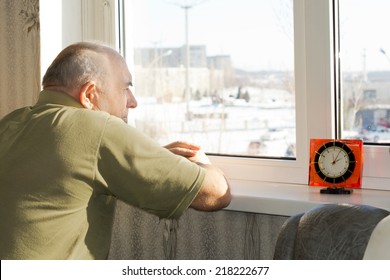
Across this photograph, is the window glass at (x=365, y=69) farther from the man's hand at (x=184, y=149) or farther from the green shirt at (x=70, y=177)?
the green shirt at (x=70, y=177)

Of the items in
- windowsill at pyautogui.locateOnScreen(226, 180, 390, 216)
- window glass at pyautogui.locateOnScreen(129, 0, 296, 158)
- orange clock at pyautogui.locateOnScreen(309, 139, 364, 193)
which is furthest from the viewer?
window glass at pyautogui.locateOnScreen(129, 0, 296, 158)

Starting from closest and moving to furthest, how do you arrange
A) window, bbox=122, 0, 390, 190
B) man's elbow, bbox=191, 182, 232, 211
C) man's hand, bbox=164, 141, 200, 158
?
man's elbow, bbox=191, 182, 232, 211
man's hand, bbox=164, 141, 200, 158
window, bbox=122, 0, 390, 190

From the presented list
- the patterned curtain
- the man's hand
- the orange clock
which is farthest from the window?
the man's hand

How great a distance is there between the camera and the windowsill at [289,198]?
2.17 m

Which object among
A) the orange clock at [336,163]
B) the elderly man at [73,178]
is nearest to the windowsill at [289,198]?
the orange clock at [336,163]

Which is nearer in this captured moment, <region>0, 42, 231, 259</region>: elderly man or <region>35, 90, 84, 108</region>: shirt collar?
<region>0, 42, 231, 259</region>: elderly man

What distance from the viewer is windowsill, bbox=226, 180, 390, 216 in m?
2.17

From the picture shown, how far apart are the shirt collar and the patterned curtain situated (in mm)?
1152

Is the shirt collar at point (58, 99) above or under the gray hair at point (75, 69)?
under

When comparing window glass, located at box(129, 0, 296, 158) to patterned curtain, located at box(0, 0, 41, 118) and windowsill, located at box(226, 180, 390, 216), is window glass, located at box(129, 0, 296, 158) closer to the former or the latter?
windowsill, located at box(226, 180, 390, 216)

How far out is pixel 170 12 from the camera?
284 cm

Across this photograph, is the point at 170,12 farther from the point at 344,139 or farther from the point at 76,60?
the point at 76,60

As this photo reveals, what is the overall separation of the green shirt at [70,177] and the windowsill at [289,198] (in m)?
0.54

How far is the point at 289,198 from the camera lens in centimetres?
223
